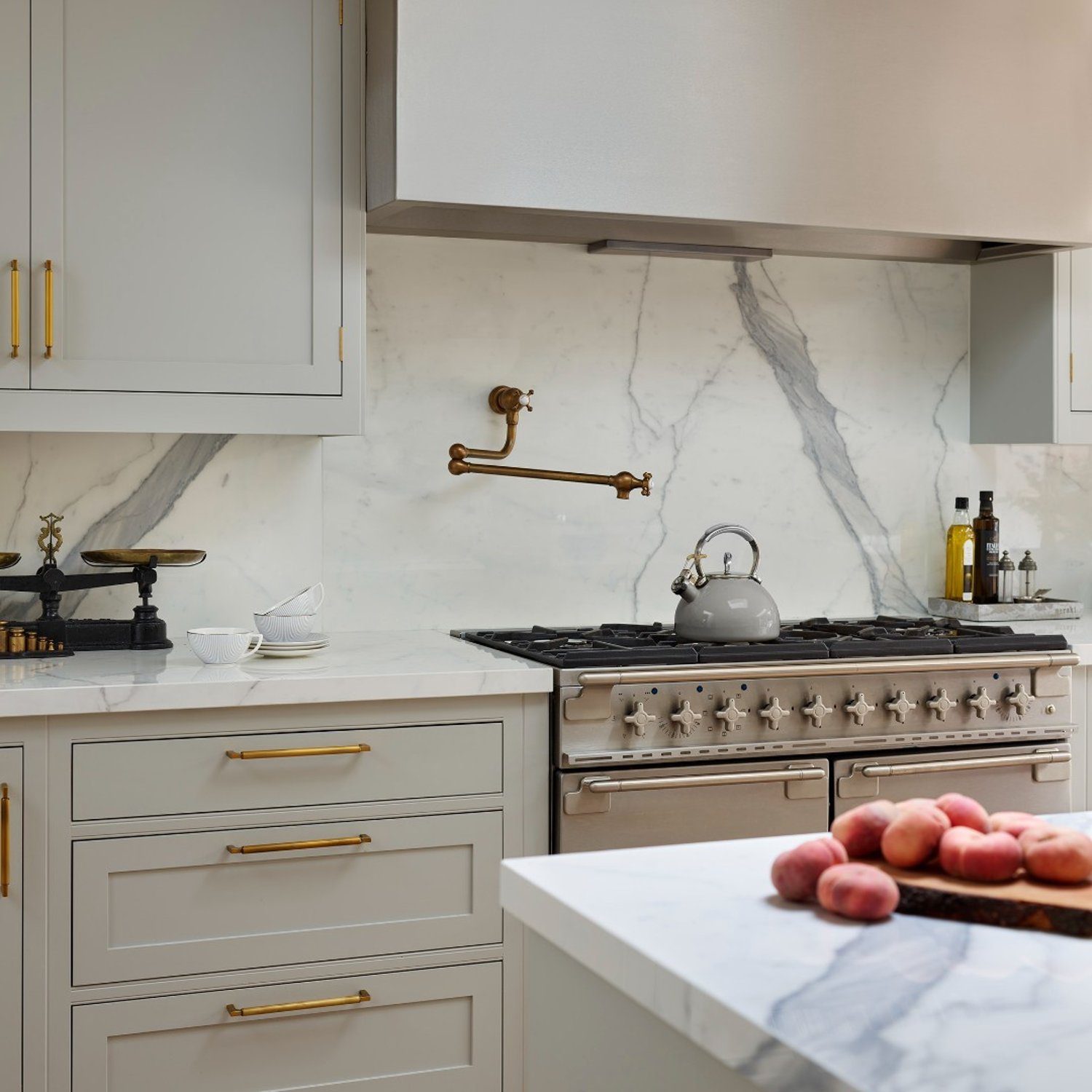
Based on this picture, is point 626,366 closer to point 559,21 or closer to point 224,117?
point 559,21

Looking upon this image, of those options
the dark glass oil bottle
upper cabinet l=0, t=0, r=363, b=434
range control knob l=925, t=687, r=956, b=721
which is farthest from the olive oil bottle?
upper cabinet l=0, t=0, r=363, b=434

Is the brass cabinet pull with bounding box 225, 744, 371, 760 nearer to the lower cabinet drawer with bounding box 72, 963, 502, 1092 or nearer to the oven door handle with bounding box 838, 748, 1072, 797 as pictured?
the lower cabinet drawer with bounding box 72, 963, 502, 1092

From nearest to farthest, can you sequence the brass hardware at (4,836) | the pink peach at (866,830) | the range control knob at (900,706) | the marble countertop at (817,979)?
1. the marble countertop at (817,979)
2. the pink peach at (866,830)
3. the brass hardware at (4,836)
4. the range control knob at (900,706)

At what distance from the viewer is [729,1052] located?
2.86 feet

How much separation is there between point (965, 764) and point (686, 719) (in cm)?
61

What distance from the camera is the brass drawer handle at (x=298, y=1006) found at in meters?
2.23

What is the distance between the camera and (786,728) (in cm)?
255

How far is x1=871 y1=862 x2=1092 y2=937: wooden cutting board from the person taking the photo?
1021mm

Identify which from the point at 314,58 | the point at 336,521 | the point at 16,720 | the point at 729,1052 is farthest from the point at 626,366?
the point at 729,1052

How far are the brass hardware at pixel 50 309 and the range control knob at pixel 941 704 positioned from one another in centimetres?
176

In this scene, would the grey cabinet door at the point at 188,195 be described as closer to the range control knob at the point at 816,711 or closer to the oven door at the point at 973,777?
the range control knob at the point at 816,711

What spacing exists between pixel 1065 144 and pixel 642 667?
4.95 ft

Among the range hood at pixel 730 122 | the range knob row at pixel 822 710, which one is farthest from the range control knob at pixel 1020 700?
the range hood at pixel 730 122

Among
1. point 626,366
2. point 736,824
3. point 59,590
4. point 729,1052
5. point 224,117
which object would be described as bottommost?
point 736,824
